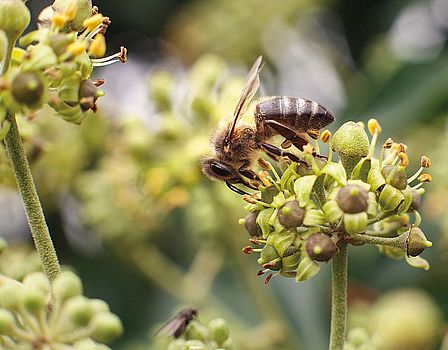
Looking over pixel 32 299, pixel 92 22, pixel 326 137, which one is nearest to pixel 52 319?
pixel 32 299

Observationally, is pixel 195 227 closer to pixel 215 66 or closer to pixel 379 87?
pixel 215 66

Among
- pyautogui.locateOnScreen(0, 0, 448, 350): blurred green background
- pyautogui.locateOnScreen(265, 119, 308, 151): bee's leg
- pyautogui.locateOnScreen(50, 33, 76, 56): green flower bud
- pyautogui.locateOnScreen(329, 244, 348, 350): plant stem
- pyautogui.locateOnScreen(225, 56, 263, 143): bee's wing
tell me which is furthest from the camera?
pyautogui.locateOnScreen(0, 0, 448, 350): blurred green background

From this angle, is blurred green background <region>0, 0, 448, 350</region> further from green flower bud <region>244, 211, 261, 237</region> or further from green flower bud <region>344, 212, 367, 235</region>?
green flower bud <region>344, 212, 367, 235</region>

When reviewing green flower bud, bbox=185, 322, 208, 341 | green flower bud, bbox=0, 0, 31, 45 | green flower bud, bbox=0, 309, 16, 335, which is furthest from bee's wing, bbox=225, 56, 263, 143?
green flower bud, bbox=0, 309, 16, 335

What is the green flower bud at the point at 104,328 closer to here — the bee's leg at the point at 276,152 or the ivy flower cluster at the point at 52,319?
the ivy flower cluster at the point at 52,319

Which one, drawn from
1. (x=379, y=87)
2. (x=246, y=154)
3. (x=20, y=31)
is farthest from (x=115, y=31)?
(x=20, y=31)

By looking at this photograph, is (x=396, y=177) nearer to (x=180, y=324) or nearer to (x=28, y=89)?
(x=180, y=324)

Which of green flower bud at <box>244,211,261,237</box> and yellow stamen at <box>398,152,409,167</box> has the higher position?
yellow stamen at <box>398,152,409,167</box>

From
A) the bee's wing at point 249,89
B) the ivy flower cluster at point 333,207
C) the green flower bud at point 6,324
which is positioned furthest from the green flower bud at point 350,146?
the green flower bud at point 6,324
